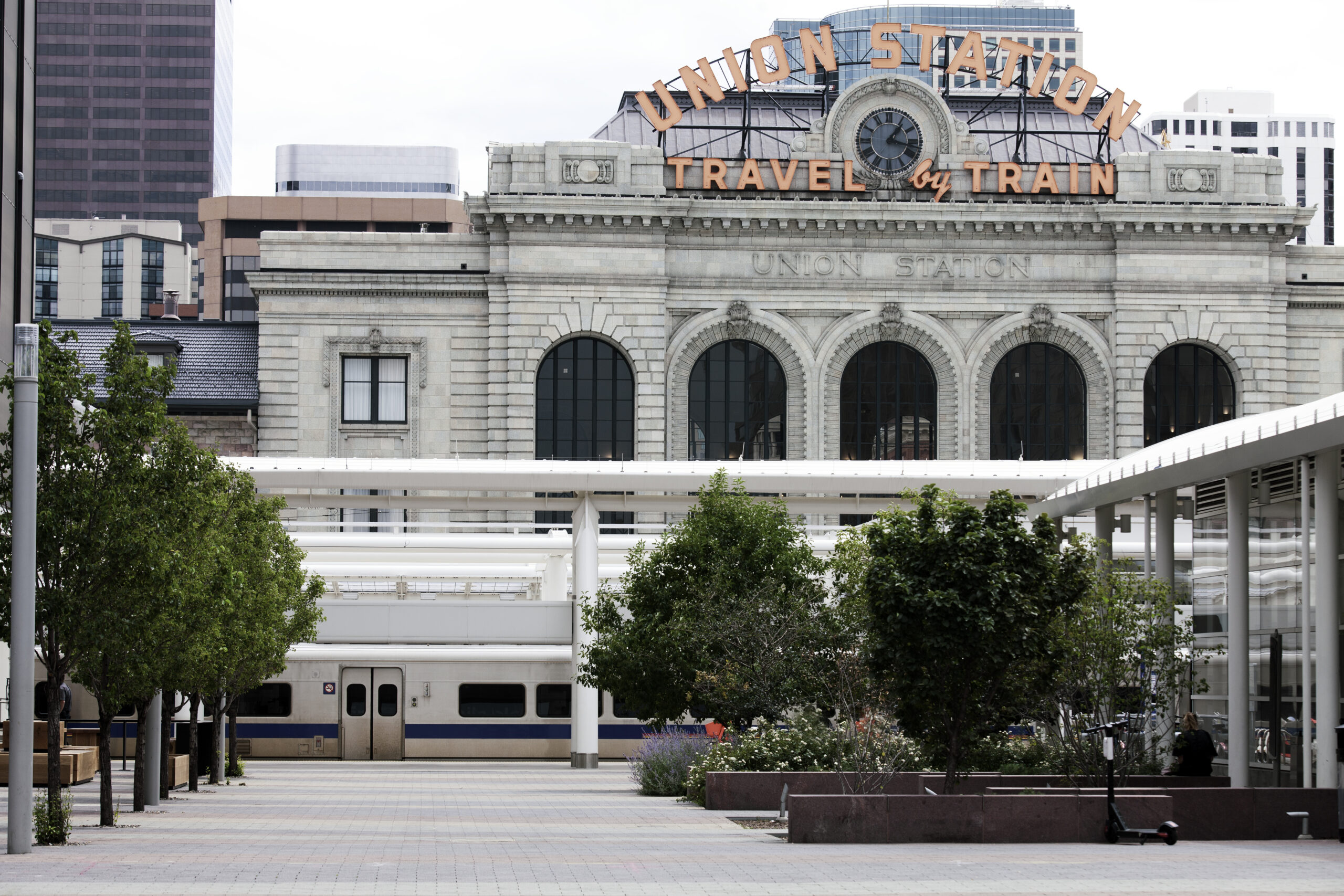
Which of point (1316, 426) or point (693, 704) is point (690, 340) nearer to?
point (693, 704)

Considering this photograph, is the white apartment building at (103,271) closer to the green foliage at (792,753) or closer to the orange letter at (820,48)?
the orange letter at (820,48)

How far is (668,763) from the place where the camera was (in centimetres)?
3231

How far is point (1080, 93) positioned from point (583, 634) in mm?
30077

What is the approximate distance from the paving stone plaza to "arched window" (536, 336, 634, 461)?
31.9 meters

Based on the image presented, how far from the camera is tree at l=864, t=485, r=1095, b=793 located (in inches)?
904

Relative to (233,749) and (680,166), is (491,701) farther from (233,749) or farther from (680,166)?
(680,166)

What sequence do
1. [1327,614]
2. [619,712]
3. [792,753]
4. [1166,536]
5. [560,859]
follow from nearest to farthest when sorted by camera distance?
1. [560,859]
2. [1327,614]
3. [792,753]
4. [1166,536]
5. [619,712]

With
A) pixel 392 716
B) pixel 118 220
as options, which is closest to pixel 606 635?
pixel 392 716

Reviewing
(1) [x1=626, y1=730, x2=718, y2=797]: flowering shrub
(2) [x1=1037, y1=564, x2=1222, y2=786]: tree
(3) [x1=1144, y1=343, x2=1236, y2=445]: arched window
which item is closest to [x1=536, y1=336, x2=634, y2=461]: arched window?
(3) [x1=1144, y1=343, x2=1236, y2=445]: arched window

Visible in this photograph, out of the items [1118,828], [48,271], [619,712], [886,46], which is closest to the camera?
[1118,828]

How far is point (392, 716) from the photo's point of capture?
44281 mm

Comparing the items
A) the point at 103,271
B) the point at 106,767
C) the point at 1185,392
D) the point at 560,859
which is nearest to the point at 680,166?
the point at 1185,392

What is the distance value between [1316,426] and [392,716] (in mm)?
26990

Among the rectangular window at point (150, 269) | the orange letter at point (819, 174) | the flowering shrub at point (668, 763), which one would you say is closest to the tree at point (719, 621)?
the flowering shrub at point (668, 763)
